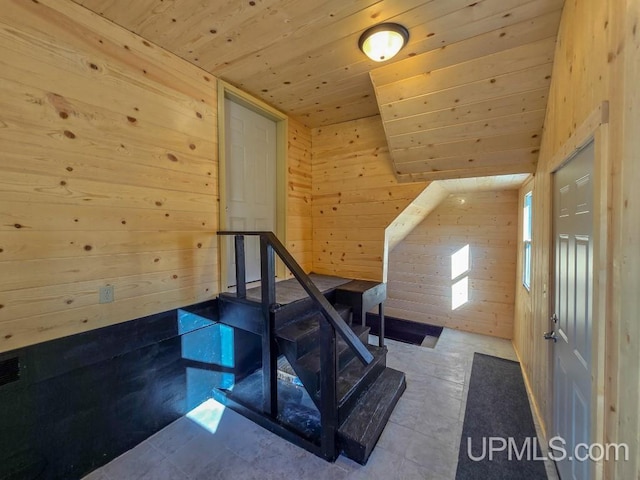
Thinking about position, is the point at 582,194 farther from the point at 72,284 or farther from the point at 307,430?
the point at 72,284

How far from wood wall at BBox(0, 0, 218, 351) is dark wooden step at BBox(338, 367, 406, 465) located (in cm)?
149

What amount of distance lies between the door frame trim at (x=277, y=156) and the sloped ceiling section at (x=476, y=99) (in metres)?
1.19

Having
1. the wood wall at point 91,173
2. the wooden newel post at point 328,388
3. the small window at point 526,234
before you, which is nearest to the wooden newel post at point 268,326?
the wooden newel post at point 328,388

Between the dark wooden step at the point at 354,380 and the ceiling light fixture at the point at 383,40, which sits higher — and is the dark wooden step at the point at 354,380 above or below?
below

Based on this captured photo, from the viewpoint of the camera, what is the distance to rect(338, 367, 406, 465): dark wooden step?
1664mm

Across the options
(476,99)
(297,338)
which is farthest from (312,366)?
(476,99)

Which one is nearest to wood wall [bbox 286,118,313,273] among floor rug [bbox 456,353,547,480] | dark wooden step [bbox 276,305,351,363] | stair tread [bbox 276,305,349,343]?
stair tread [bbox 276,305,349,343]

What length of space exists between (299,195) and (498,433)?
9.37 feet

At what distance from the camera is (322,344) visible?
167cm

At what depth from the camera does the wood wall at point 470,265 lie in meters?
3.59

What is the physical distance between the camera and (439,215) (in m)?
3.99

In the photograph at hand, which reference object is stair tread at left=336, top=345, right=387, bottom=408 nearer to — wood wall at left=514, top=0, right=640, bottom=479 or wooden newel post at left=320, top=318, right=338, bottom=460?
wooden newel post at left=320, top=318, right=338, bottom=460

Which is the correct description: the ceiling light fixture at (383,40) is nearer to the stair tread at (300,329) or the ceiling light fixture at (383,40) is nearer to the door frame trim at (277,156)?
the door frame trim at (277,156)

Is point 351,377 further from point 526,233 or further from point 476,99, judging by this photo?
point 526,233
